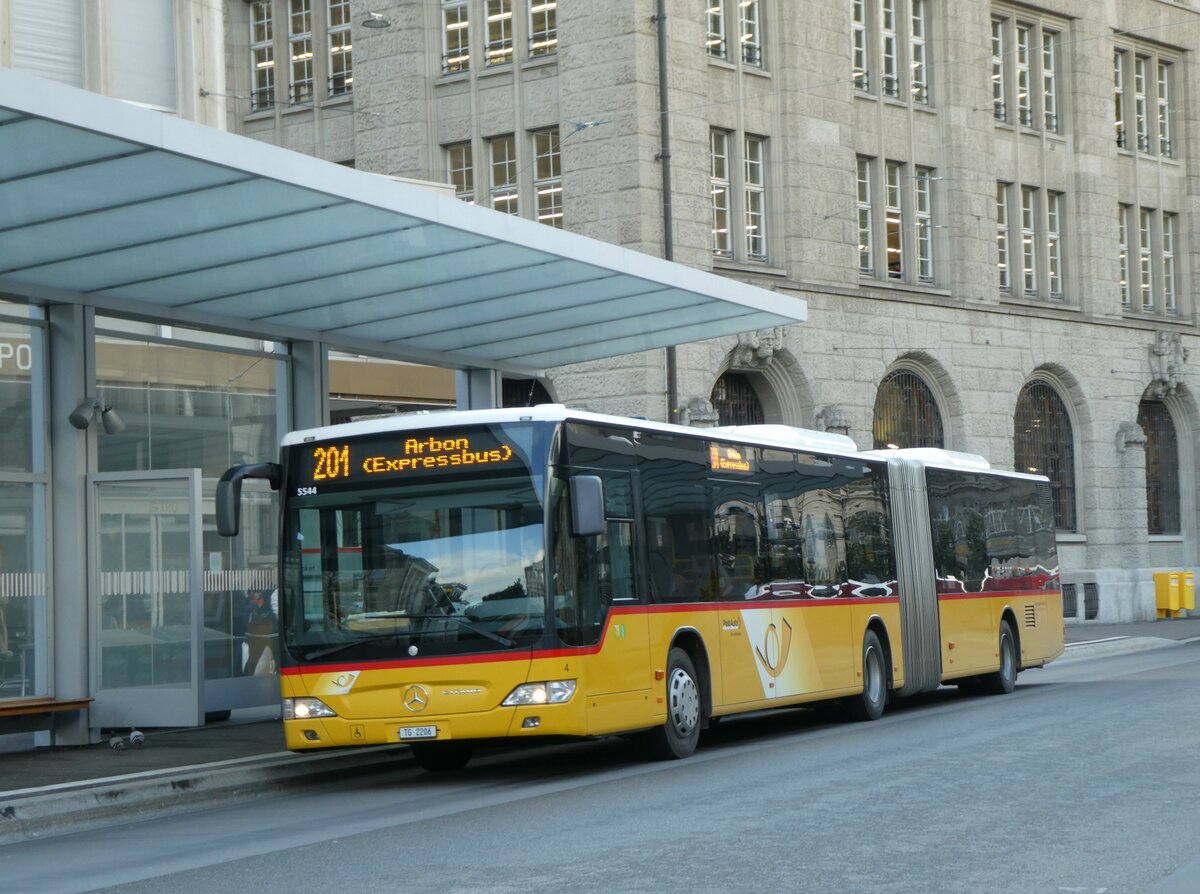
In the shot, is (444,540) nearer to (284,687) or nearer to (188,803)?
(284,687)

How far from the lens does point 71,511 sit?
1653 cm

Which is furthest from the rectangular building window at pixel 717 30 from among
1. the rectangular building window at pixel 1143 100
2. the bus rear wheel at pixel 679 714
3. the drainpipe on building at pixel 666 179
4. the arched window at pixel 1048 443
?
the bus rear wheel at pixel 679 714

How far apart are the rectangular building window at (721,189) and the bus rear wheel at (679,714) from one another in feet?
61.2

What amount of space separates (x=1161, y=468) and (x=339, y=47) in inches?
914

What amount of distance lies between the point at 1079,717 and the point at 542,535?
6597 mm

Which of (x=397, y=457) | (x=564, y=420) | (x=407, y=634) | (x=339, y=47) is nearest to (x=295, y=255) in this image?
(x=397, y=457)

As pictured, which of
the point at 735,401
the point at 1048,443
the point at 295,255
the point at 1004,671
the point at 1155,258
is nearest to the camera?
the point at 295,255

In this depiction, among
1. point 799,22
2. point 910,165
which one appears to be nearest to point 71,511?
point 799,22

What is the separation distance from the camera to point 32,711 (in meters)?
15.8

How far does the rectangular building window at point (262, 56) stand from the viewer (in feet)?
121

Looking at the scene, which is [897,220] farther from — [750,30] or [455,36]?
[455,36]

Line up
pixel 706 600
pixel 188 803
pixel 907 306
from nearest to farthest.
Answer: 1. pixel 188 803
2. pixel 706 600
3. pixel 907 306

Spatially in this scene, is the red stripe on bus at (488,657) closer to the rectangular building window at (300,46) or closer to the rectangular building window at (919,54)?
the rectangular building window at (300,46)

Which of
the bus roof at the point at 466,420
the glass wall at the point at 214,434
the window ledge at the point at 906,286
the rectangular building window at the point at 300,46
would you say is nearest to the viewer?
the bus roof at the point at 466,420
